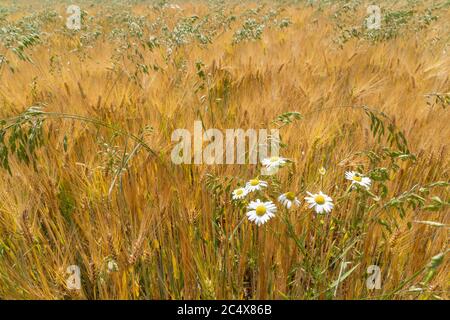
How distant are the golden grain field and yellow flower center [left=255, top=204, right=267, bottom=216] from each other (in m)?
0.03

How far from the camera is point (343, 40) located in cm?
332

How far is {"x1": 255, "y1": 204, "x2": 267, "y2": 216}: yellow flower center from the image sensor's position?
0.84m

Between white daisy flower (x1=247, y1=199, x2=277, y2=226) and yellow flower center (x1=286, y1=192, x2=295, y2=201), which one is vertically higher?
yellow flower center (x1=286, y1=192, x2=295, y2=201)

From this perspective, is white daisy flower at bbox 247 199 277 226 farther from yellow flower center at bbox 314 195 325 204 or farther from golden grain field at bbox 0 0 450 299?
yellow flower center at bbox 314 195 325 204

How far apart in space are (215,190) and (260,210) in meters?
0.17

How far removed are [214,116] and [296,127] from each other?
15.4 inches

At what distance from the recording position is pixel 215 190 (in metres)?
0.97

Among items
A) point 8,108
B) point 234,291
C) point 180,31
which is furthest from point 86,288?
point 180,31

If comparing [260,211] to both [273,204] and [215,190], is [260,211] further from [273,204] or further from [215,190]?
[215,190]

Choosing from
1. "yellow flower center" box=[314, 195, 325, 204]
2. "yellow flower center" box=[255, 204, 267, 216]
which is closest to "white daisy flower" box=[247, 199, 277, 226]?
"yellow flower center" box=[255, 204, 267, 216]

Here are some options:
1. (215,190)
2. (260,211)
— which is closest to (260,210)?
(260,211)

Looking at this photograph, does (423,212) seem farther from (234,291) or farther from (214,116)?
(214,116)

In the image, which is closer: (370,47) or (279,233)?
(279,233)

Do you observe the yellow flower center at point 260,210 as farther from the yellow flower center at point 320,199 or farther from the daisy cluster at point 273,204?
the yellow flower center at point 320,199
